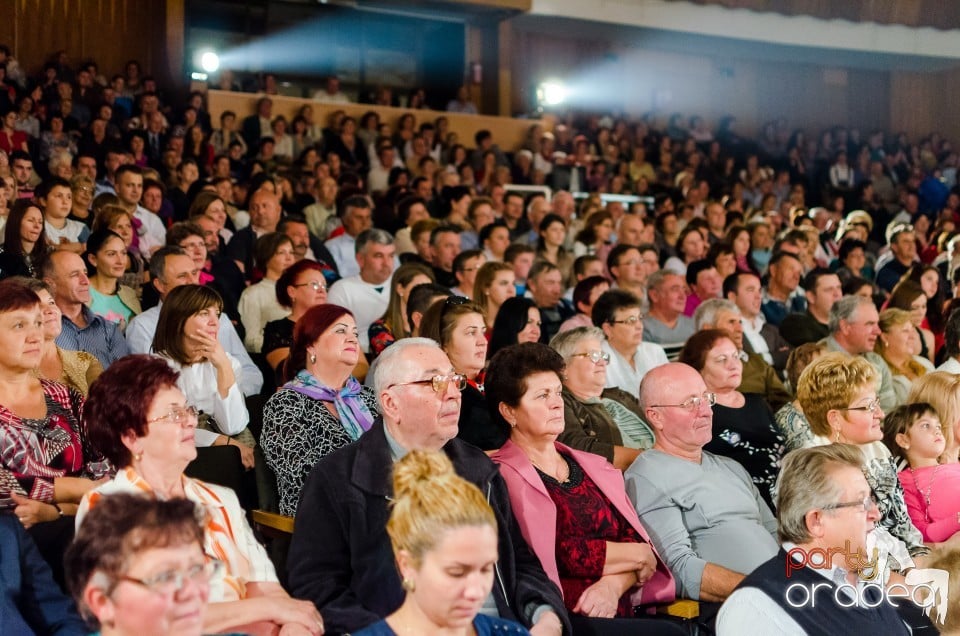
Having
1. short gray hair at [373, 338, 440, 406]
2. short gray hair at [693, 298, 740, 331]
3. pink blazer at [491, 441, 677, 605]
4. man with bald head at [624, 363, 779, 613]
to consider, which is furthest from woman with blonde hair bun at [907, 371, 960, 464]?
short gray hair at [373, 338, 440, 406]

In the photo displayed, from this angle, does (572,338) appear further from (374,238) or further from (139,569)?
(139,569)

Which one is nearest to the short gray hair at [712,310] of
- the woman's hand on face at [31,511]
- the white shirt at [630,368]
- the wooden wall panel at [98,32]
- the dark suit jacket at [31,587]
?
the white shirt at [630,368]

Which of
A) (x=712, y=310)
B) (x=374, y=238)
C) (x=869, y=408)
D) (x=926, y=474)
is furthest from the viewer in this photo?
(x=374, y=238)

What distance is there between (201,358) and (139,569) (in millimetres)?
1779

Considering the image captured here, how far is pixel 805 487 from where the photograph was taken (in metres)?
2.22

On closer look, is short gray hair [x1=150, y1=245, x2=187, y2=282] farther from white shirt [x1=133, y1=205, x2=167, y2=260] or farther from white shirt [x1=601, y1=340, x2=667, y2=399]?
white shirt [x1=601, y1=340, x2=667, y2=399]

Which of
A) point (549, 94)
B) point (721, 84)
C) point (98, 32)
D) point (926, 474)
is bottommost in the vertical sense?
point (926, 474)

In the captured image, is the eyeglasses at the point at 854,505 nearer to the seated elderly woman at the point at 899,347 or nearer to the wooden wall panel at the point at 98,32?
the seated elderly woman at the point at 899,347

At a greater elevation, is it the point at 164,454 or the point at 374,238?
the point at 374,238

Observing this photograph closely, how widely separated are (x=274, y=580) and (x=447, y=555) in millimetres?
630

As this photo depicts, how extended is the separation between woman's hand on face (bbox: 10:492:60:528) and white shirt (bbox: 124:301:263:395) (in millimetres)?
1291

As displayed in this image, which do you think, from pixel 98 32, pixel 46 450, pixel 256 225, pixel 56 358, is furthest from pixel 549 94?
pixel 46 450

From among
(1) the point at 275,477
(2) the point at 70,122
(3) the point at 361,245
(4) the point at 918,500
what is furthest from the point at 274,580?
(2) the point at 70,122

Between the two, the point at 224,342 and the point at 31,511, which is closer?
the point at 31,511
